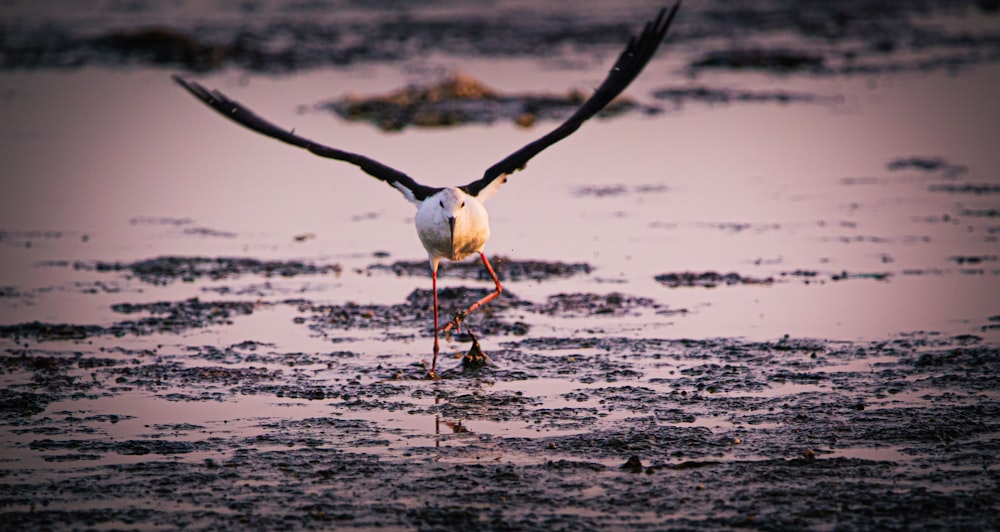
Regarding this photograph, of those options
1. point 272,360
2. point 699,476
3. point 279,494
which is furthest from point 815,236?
point 279,494

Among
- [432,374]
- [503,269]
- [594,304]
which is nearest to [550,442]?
[432,374]

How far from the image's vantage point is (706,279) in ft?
38.9

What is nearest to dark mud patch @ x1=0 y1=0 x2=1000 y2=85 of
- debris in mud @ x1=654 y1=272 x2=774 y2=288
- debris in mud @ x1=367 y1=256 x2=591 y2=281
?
debris in mud @ x1=367 y1=256 x2=591 y2=281

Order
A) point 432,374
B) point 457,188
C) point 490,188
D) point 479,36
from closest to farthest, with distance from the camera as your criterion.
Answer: point 432,374 < point 457,188 < point 490,188 < point 479,36

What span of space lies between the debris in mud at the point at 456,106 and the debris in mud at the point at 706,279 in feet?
29.1

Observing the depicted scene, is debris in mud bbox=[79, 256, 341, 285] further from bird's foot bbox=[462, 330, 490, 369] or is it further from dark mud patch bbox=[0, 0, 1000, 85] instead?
dark mud patch bbox=[0, 0, 1000, 85]

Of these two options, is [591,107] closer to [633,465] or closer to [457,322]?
[457,322]

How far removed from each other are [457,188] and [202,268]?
351cm

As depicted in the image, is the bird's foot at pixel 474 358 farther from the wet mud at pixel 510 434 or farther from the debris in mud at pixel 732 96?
the debris in mud at pixel 732 96

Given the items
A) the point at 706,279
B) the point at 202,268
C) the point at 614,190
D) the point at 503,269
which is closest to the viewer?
the point at 706,279

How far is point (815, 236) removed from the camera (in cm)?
1354

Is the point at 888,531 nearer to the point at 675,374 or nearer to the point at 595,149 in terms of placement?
the point at 675,374

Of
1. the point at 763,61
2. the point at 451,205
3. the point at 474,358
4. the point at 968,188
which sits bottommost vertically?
the point at 474,358

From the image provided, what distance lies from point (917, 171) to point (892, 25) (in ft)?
64.3
